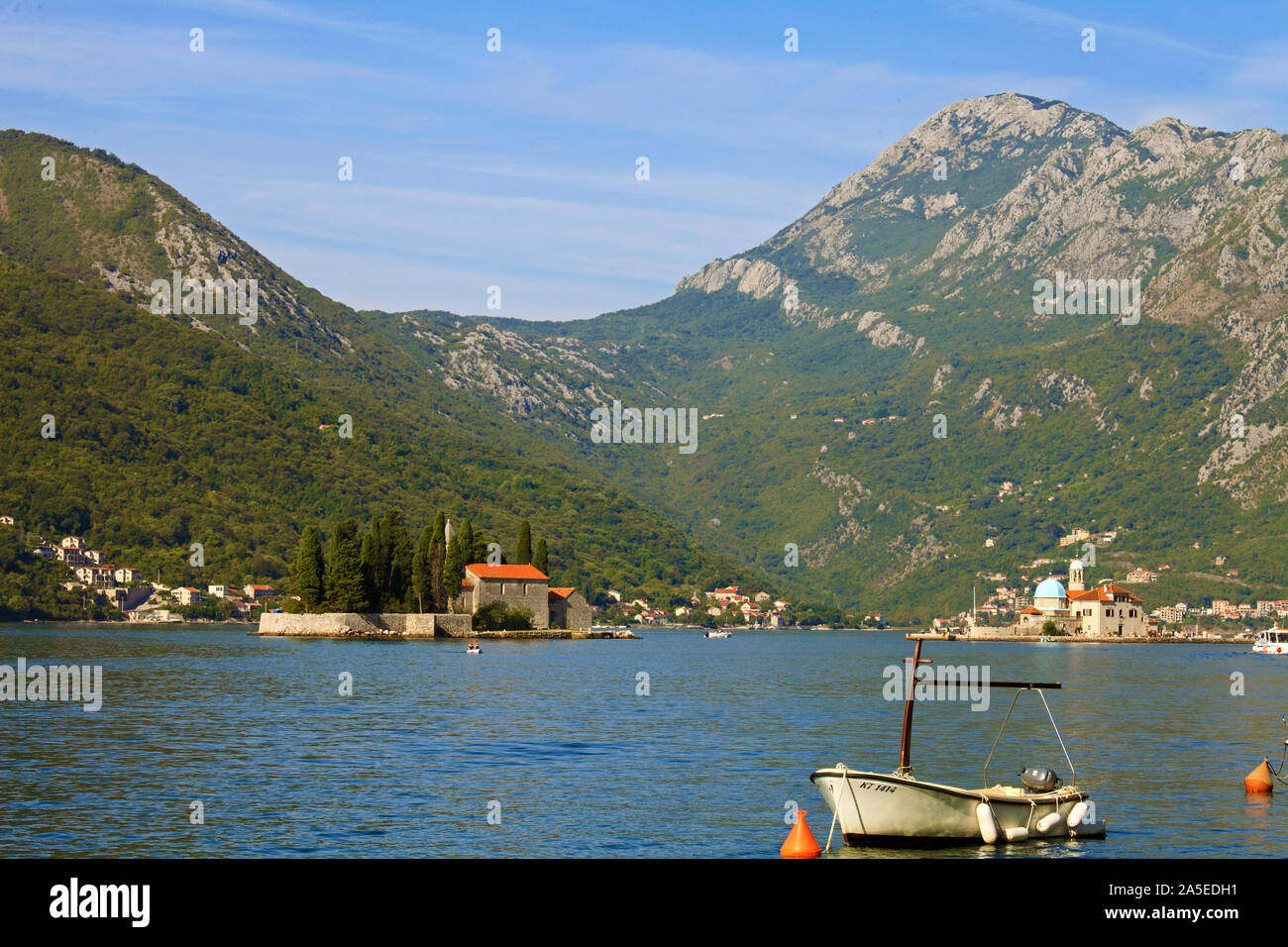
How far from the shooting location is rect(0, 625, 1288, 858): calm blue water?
31.4 metres

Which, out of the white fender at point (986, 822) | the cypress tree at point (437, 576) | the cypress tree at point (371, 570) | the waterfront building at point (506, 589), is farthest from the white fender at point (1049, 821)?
the waterfront building at point (506, 589)

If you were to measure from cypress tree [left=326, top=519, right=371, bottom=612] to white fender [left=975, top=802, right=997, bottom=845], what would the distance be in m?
114

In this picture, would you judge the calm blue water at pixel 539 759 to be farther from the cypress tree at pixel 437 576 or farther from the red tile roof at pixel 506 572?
the red tile roof at pixel 506 572

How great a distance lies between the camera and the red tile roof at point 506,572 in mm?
158975

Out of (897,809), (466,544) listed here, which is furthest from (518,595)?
(897,809)

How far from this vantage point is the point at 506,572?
162750 mm

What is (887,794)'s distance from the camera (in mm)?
29219

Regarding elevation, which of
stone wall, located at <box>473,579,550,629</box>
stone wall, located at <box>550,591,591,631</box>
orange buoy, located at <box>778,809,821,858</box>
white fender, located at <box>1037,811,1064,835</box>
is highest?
orange buoy, located at <box>778,809,821,858</box>

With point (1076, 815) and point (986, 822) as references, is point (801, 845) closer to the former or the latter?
point (986, 822)

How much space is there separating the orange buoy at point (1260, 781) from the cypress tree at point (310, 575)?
11459 cm

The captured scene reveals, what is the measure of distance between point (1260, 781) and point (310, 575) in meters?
117

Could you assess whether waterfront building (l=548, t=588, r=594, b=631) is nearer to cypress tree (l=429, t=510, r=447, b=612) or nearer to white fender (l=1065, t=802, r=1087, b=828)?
cypress tree (l=429, t=510, r=447, b=612)

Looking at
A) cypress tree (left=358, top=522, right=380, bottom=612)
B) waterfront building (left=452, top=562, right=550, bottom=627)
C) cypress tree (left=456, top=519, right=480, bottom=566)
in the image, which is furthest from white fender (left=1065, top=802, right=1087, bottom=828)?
waterfront building (left=452, top=562, right=550, bottom=627)
